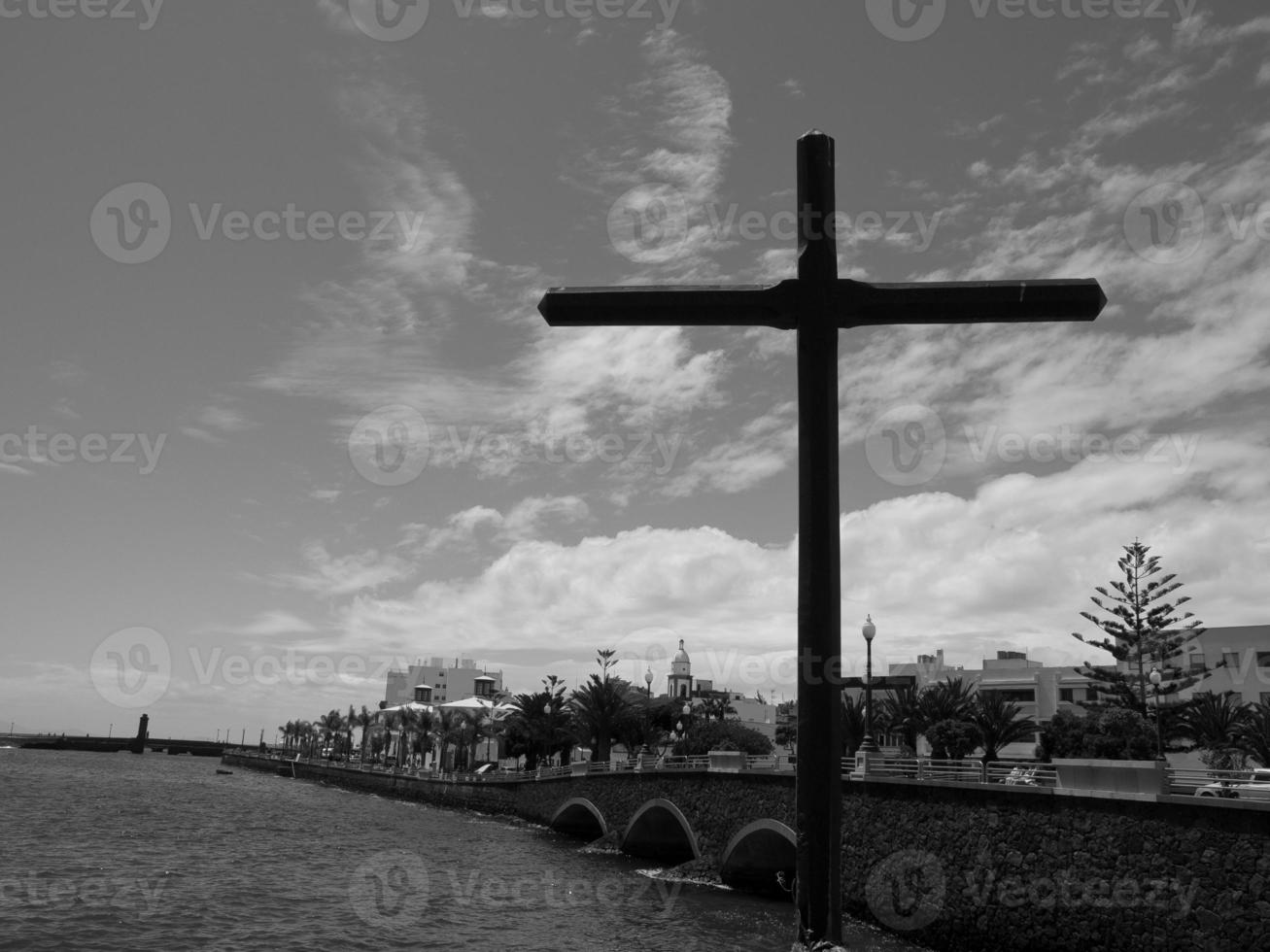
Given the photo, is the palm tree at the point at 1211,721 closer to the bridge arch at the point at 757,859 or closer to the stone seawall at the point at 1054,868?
the bridge arch at the point at 757,859

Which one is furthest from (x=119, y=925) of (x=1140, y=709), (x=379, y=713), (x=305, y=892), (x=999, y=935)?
A: (x=379, y=713)

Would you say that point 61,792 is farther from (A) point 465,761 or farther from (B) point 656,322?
(B) point 656,322

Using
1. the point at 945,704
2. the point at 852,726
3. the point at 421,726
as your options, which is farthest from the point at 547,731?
the point at 421,726

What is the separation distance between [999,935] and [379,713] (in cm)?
11350

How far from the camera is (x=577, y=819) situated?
54.0 m

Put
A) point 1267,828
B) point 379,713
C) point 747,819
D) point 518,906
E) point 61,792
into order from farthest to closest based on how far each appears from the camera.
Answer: point 379,713 < point 61,792 < point 747,819 < point 518,906 < point 1267,828

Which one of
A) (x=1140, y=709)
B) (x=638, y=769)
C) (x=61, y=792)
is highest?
(x=1140, y=709)

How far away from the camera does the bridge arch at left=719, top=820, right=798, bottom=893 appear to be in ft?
109

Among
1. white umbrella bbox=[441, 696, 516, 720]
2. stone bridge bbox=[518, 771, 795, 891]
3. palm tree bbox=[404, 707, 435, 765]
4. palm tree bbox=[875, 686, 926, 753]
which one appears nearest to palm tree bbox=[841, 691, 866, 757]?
palm tree bbox=[875, 686, 926, 753]

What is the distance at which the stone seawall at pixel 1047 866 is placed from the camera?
725 inches

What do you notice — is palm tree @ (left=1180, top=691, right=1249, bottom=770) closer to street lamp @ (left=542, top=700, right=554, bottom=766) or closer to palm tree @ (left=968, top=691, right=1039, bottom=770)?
palm tree @ (left=968, top=691, right=1039, bottom=770)

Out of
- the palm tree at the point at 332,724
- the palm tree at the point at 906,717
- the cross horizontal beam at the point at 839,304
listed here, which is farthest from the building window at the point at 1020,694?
the palm tree at the point at 332,724

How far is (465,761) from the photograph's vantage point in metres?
100

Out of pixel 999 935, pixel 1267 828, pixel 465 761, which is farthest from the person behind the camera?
pixel 465 761
